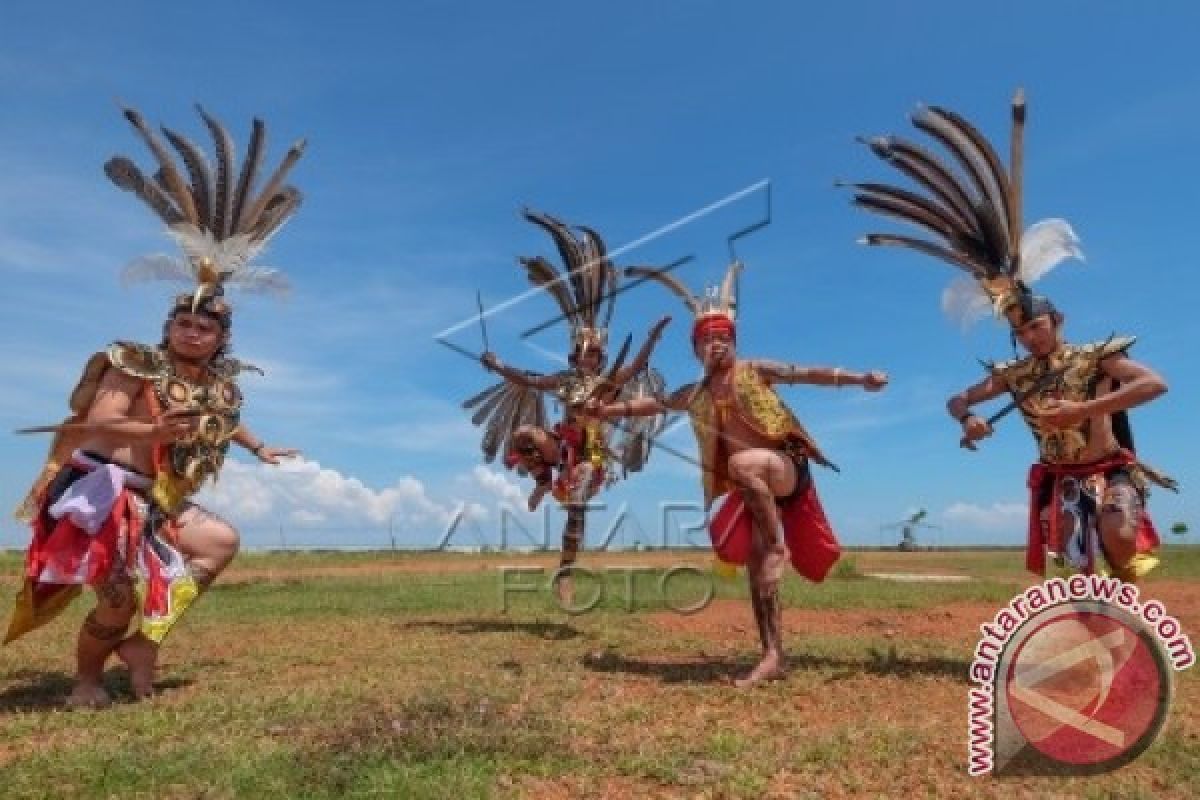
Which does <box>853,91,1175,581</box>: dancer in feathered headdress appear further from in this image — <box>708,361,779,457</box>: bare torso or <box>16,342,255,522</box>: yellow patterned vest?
<box>16,342,255,522</box>: yellow patterned vest

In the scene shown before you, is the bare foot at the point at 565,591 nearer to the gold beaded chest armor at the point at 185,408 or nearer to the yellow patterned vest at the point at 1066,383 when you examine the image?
the gold beaded chest armor at the point at 185,408

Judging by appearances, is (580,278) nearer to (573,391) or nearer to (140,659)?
(573,391)

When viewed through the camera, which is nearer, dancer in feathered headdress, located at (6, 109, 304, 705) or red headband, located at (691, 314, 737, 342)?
dancer in feathered headdress, located at (6, 109, 304, 705)

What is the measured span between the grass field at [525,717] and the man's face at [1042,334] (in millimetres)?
1992

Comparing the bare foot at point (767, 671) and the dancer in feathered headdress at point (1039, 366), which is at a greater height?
the dancer in feathered headdress at point (1039, 366)

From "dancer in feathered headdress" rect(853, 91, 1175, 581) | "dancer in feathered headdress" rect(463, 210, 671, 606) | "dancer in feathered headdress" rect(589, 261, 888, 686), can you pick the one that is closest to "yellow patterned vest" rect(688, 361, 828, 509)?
"dancer in feathered headdress" rect(589, 261, 888, 686)

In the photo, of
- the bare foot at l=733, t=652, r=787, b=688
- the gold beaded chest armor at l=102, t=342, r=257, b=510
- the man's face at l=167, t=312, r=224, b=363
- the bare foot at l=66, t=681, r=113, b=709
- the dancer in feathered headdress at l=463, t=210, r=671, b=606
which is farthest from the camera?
the dancer in feathered headdress at l=463, t=210, r=671, b=606

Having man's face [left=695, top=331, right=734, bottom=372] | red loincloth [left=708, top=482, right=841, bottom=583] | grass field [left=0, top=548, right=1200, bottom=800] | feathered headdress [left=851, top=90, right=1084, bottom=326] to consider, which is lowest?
grass field [left=0, top=548, right=1200, bottom=800]

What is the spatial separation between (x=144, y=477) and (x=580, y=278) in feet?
17.7

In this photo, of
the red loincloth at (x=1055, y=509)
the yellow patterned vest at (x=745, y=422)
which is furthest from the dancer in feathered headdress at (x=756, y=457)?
the red loincloth at (x=1055, y=509)

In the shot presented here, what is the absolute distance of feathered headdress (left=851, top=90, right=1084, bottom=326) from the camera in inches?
248

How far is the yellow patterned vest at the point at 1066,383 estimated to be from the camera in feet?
19.2

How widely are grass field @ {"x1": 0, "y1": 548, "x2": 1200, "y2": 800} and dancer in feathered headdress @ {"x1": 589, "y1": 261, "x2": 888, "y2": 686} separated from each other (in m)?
0.69

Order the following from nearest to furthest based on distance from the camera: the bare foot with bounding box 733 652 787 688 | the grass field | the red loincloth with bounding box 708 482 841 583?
the grass field < the bare foot with bounding box 733 652 787 688 < the red loincloth with bounding box 708 482 841 583
